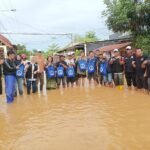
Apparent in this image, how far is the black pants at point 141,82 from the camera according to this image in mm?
13750

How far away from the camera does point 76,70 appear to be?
17.1 m

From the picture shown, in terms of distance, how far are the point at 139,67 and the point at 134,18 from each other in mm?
11425

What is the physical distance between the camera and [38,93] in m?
15.5

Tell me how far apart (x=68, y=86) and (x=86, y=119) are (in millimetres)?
7819

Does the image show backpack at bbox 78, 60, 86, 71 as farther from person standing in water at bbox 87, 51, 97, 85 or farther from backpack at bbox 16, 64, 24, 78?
backpack at bbox 16, 64, 24, 78

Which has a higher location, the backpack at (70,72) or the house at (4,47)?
the house at (4,47)

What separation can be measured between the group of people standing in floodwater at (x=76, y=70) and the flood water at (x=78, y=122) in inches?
30.4

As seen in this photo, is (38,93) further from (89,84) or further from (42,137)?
(42,137)

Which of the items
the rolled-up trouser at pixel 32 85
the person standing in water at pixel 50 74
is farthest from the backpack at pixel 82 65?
the rolled-up trouser at pixel 32 85

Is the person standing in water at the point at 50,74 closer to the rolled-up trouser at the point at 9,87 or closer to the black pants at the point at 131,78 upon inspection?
the black pants at the point at 131,78

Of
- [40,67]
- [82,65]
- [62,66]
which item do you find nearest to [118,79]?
[82,65]

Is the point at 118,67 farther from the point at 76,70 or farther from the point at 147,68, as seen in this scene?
the point at 147,68

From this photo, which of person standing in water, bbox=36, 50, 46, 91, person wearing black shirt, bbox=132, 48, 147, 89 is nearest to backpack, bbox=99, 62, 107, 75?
person wearing black shirt, bbox=132, 48, 147, 89

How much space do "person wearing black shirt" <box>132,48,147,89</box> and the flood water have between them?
640mm
